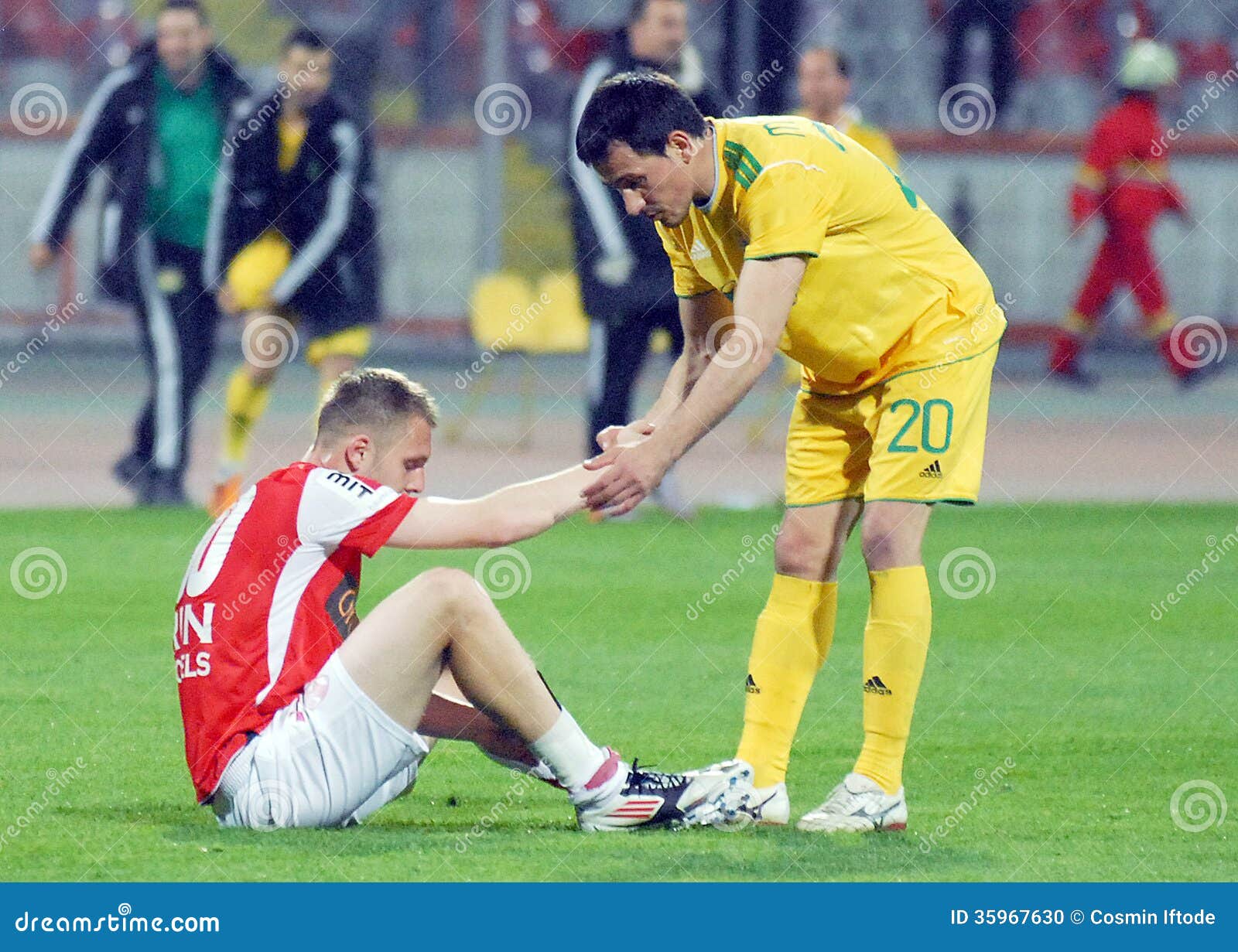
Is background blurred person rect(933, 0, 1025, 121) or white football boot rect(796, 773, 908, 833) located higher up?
background blurred person rect(933, 0, 1025, 121)

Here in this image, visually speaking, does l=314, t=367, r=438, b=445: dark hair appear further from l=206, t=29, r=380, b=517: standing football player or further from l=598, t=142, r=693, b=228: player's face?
l=206, t=29, r=380, b=517: standing football player

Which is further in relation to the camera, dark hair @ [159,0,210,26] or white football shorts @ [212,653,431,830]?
dark hair @ [159,0,210,26]

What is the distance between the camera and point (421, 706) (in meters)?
4.75

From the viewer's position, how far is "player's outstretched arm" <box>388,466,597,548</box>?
4617mm

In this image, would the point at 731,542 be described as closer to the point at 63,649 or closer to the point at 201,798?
the point at 63,649

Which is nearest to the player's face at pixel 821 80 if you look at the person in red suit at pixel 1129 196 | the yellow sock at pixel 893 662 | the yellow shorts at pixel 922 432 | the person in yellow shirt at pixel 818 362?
the person in yellow shirt at pixel 818 362

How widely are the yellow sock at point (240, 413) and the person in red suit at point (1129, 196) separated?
8681mm

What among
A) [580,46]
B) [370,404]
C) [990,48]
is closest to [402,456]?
[370,404]

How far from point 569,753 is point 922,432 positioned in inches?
44.8

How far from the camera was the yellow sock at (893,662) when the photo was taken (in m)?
5.09

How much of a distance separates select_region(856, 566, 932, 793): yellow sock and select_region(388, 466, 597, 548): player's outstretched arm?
847 millimetres

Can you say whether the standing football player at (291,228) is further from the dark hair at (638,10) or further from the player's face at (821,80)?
the player's face at (821,80)

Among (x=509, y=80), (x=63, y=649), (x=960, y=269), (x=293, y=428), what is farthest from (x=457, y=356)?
(x=960, y=269)

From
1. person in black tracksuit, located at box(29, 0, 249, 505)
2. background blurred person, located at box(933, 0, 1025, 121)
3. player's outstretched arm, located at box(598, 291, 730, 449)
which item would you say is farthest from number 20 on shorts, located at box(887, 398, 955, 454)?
background blurred person, located at box(933, 0, 1025, 121)
